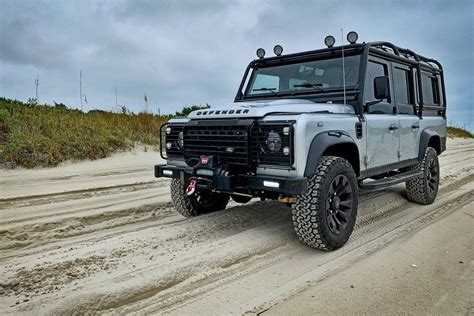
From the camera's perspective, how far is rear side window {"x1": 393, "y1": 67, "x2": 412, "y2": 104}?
5609 mm

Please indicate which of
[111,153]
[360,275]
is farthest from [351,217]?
[111,153]

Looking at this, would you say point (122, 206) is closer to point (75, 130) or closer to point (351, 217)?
point (351, 217)

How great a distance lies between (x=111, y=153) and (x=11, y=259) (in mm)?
6159

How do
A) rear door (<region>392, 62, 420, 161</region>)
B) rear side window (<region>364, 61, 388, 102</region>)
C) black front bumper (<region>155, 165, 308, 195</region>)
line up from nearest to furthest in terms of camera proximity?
black front bumper (<region>155, 165, 308, 195</region>)
rear side window (<region>364, 61, 388, 102</region>)
rear door (<region>392, 62, 420, 161</region>)

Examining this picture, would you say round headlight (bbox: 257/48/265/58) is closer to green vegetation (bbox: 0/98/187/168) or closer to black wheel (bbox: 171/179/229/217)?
black wheel (bbox: 171/179/229/217)

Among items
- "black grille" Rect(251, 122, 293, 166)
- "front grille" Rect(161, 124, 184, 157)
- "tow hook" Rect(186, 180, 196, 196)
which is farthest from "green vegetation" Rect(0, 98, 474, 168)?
"black grille" Rect(251, 122, 293, 166)

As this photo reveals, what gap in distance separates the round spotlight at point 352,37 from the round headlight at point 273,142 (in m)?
2.05

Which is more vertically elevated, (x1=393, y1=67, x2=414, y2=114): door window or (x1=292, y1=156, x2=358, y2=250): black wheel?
(x1=393, y1=67, x2=414, y2=114): door window

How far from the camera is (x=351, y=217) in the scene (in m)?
4.15

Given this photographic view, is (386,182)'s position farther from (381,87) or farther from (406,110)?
(406,110)

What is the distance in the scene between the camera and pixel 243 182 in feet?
12.7

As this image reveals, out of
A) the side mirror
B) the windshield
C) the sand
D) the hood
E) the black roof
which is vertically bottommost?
the sand

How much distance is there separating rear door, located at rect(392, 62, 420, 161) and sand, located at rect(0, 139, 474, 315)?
88 centimetres

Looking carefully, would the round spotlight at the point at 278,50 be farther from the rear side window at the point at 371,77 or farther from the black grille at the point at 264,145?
the black grille at the point at 264,145
